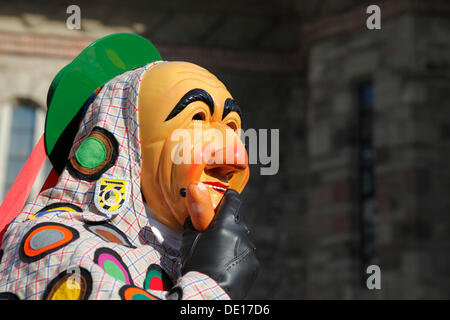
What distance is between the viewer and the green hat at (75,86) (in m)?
3.63

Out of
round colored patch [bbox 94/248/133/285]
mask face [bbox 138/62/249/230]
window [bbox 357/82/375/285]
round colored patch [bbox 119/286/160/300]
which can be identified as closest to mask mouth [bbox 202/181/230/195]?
mask face [bbox 138/62/249/230]

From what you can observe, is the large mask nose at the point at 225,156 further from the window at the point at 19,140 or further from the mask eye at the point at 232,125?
the window at the point at 19,140

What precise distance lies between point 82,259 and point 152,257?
379 millimetres

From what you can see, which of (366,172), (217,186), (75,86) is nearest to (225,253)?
(217,186)

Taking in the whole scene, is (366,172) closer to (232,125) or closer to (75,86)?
(232,125)

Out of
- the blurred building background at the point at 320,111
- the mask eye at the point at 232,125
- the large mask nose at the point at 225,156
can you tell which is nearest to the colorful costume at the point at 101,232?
the large mask nose at the point at 225,156

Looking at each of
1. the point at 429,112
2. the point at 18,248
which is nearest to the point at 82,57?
the point at 18,248

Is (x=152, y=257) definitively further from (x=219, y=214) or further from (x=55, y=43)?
(x=55, y=43)

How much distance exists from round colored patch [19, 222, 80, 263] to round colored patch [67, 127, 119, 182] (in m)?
0.28

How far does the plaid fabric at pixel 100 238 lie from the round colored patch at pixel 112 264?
0.02 metres

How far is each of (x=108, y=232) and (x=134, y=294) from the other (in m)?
0.40

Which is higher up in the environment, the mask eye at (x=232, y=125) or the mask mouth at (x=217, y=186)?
the mask eye at (x=232, y=125)

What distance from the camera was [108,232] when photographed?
3168mm

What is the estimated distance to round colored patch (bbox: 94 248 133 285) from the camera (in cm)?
295
